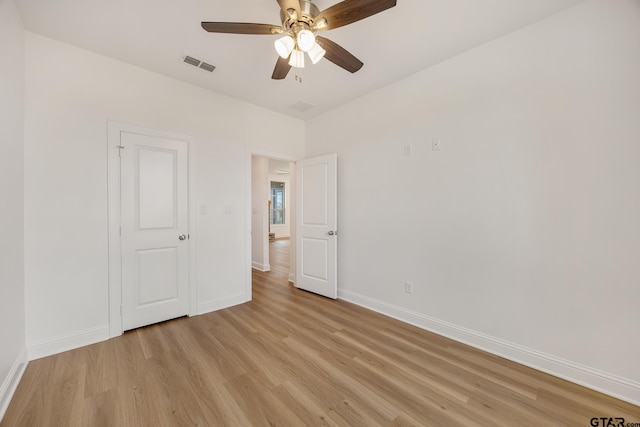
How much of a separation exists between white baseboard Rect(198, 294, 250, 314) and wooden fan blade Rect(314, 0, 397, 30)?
316 centimetres

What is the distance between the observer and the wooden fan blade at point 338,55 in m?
1.76

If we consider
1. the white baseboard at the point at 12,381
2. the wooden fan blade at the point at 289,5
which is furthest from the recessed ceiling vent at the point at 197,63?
the white baseboard at the point at 12,381

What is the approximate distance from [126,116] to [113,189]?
2.57 feet

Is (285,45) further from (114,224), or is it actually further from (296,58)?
(114,224)

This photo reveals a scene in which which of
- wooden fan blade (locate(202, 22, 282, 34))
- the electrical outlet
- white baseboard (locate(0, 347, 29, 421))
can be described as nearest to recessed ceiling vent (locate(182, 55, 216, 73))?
wooden fan blade (locate(202, 22, 282, 34))

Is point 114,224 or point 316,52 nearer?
point 316,52

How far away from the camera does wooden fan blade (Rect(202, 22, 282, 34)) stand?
1.59 meters

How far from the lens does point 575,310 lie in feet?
6.18

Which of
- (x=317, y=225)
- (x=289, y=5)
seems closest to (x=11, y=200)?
(x=289, y=5)

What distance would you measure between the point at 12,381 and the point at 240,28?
2.96 metres

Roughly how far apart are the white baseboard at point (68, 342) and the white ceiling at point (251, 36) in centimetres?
272

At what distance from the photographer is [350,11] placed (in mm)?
1513

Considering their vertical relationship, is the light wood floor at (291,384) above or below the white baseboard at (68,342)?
below

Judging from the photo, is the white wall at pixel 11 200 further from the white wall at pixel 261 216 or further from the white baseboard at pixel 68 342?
the white wall at pixel 261 216
